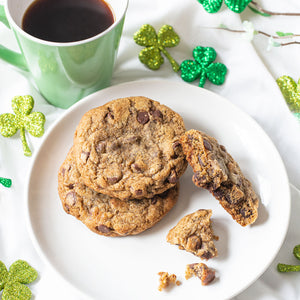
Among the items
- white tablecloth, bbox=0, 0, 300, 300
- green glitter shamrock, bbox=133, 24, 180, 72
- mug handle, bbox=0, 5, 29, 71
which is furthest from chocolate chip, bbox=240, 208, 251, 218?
mug handle, bbox=0, 5, 29, 71

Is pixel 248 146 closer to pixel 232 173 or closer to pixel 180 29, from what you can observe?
pixel 232 173

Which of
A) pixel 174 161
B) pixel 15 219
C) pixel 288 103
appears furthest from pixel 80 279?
pixel 288 103

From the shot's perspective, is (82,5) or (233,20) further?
(233,20)

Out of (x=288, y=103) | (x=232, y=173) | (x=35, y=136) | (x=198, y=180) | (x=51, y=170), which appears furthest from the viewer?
(x=288, y=103)

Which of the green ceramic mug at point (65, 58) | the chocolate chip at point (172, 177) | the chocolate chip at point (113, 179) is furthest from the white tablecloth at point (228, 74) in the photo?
the chocolate chip at point (172, 177)

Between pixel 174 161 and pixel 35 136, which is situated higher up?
pixel 174 161

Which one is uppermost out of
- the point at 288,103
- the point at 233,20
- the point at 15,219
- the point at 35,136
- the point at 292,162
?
the point at 233,20
